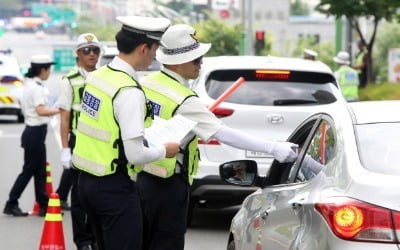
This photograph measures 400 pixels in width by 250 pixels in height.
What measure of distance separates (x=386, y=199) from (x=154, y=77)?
2.60 meters

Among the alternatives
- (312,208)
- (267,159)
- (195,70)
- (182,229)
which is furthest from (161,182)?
(267,159)

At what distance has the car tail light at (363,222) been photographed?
4715mm

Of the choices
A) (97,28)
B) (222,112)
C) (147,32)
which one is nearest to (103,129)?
(147,32)

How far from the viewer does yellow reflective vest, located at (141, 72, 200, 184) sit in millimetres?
6824

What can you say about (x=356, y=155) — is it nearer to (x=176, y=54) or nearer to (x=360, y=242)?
(x=360, y=242)

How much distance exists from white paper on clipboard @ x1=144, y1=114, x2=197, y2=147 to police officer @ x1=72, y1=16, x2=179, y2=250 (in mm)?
64

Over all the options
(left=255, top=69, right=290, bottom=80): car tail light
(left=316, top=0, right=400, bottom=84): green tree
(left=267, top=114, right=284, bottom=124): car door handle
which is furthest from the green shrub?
(left=267, top=114, right=284, bottom=124): car door handle

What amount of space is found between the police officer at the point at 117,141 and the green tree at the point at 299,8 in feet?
462

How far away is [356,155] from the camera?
5180 mm

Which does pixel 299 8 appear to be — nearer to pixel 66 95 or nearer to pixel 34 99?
pixel 34 99

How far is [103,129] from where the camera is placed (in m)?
6.20

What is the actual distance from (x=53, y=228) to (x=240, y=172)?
3364 mm

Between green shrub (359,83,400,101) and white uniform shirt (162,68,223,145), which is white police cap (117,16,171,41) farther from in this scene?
green shrub (359,83,400,101)

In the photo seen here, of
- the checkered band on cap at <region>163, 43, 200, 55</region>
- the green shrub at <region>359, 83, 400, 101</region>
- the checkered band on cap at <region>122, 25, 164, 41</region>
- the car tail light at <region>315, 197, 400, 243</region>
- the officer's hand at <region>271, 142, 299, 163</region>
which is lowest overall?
the green shrub at <region>359, 83, 400, 101</region>
